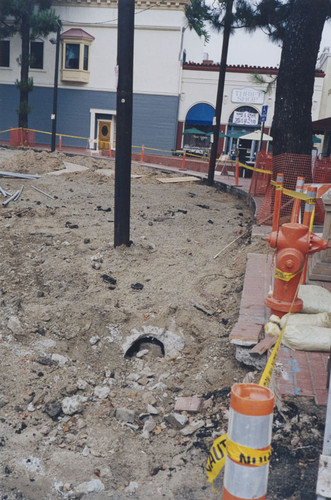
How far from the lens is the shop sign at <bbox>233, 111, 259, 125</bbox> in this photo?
33.3 m

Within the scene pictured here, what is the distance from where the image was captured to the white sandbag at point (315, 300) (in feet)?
17.2

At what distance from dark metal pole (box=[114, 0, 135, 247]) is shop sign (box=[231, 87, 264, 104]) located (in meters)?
25.9

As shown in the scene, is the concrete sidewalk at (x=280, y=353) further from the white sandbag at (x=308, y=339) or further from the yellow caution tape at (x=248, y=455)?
the yellow caution tape at (x=248, y=455)

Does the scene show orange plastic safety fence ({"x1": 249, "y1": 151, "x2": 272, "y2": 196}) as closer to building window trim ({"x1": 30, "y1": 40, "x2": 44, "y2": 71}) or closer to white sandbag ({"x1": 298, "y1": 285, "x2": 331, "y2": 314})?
white sandbag ({"x1": 298, "y1": 285, "x2": 331, "y2": 314})

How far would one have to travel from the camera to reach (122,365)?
5.45 meters

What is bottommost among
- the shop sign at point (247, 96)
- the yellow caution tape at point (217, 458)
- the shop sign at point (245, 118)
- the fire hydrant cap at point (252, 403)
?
the yellow caution tape at point (217, 458)

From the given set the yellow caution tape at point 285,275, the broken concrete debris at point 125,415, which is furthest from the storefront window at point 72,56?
the broken concrete debris at point 125,415

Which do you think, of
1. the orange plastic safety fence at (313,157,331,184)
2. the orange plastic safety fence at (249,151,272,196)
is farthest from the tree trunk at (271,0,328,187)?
the orange plastic safety fence at (249,151,272,196)

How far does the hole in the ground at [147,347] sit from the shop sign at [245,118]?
96.3 feet

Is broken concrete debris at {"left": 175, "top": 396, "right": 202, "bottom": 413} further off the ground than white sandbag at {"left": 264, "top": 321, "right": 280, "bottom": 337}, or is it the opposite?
white sandbag at {"left": 264, "top": 321, "right": 280, "bottom": 337}

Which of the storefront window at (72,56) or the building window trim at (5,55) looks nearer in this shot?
the storefront window at (72,56)

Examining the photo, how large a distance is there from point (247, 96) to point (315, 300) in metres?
29.5

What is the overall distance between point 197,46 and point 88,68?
9.71 metres

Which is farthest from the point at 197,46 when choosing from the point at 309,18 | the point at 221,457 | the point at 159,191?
the point at 221,457
